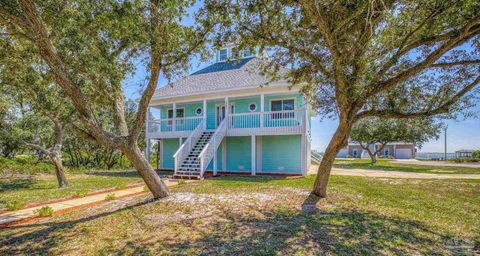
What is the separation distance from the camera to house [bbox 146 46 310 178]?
517 inches

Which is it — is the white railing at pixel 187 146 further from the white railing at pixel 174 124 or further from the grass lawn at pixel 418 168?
the grass lawn at pixel 418 168

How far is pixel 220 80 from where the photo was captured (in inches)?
627

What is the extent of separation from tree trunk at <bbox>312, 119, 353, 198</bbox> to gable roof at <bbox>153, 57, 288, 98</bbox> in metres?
6.52

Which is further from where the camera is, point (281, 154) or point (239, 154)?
point (239, 154)

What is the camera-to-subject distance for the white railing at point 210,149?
12375 millimetres

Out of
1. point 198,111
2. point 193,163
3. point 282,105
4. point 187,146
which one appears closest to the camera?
point 193,163

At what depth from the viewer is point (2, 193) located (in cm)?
Result: 848

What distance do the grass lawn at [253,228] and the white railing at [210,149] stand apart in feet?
16.4

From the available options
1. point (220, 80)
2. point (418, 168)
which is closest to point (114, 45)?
point (220, 80)

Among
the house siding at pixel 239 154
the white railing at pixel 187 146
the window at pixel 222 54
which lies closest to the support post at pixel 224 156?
the house siding at pixel 239 154

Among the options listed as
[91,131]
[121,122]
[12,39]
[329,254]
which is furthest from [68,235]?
[12,39]

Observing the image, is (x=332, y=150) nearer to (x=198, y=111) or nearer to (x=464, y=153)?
(x=198, y=111)

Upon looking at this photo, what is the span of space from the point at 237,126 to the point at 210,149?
210 centimetres

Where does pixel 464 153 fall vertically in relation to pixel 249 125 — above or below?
below
